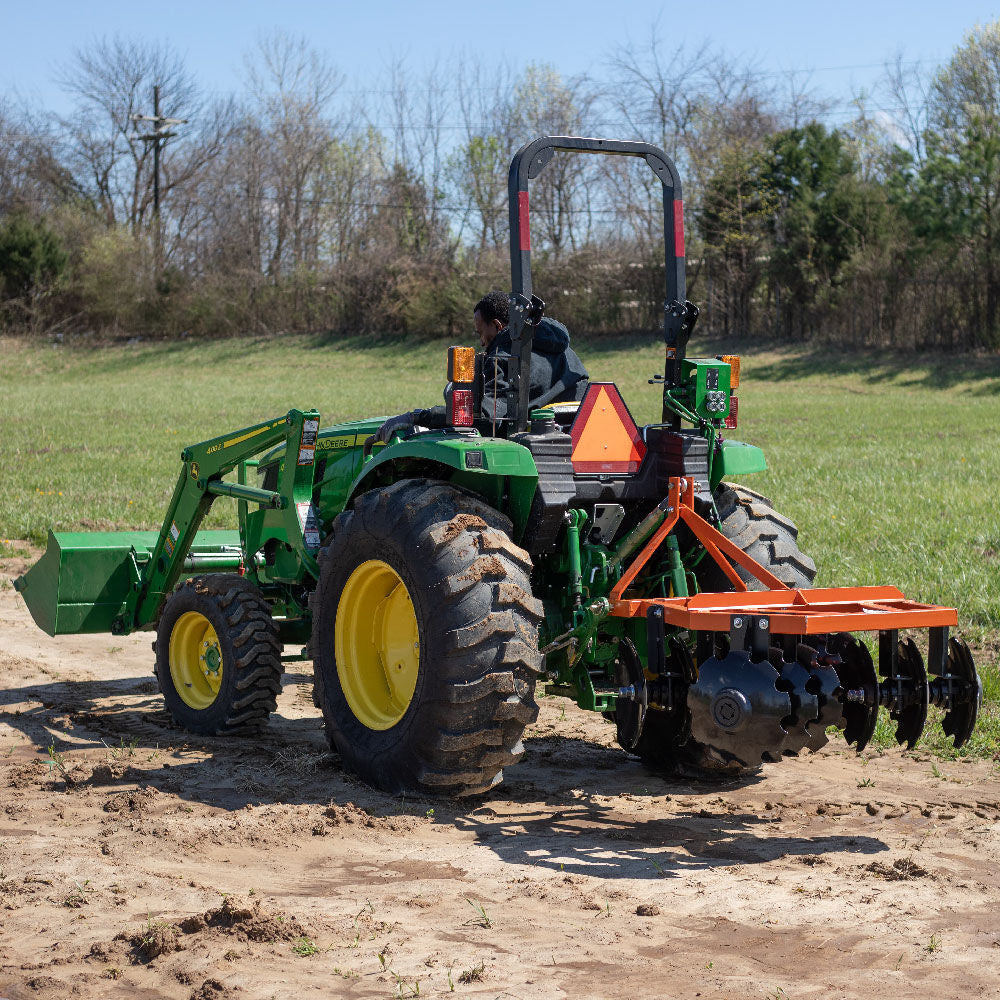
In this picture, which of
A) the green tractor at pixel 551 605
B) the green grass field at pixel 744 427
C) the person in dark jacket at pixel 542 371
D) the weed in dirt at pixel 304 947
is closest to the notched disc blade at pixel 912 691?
the green tractor at pixel 551 605

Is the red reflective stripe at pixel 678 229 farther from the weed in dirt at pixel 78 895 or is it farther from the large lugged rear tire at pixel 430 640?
the weed in dirt at pixel 78 895

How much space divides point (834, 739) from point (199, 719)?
301 cm

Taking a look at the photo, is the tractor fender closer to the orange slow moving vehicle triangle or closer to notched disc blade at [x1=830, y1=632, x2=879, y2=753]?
the orange slow moving vehicle triangle

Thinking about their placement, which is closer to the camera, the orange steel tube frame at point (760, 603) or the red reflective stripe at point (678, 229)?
the orange steel tube frame at point (760, 603)

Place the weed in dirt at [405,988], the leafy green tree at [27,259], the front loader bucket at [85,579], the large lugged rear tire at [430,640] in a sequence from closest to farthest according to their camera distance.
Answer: the weed in dirt at [405,988], the large lugged rear tire at [430,640], the front loader bucket at [85,579], the leafy green tree at [27,259]

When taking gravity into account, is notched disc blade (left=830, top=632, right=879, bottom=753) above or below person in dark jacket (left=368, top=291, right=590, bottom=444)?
below

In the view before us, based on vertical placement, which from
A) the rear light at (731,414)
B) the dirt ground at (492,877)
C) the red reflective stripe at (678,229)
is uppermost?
the red reflective stripe at (678,229)

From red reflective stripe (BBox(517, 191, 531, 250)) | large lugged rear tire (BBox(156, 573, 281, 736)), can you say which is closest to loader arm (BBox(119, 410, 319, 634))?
large lugged rear tire (BBox(156, 573, 281, 736))

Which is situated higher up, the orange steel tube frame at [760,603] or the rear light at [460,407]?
the rear light at [460,407]

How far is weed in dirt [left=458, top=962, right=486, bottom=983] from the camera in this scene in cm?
333

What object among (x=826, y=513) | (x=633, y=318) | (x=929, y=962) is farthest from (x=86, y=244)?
(x=929, y=962)

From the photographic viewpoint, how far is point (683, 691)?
4.60 metres

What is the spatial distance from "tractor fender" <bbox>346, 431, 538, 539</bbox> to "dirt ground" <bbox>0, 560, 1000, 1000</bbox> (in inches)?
46.7

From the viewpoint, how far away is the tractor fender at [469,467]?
4.80 m
